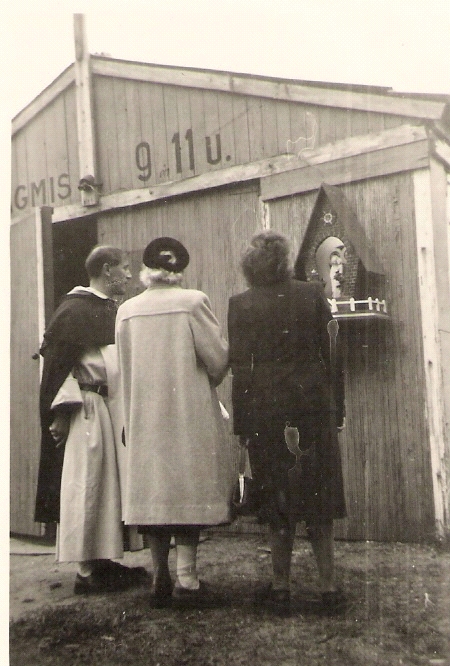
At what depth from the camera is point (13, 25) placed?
355 cm

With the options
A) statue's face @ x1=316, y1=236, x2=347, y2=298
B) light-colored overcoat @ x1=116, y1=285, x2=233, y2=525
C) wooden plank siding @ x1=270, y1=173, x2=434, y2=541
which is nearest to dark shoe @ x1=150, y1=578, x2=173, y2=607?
light-colored overcoat @ x1=116, y1=285, x2=233, y2=525

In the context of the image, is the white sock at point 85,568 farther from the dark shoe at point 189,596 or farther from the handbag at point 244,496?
the handbag at point 244,496

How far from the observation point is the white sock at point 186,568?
3.34 metres

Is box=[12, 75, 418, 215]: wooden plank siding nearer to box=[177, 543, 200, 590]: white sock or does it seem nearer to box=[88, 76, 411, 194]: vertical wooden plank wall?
box=[88, 76, 411, 194]: vertical wooden plank wall

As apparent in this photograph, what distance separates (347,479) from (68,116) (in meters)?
3.29

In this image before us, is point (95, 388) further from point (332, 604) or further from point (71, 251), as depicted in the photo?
point (71, 251)

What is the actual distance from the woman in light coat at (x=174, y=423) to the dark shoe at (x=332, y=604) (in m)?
0.57

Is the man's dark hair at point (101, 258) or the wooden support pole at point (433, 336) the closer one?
the man's dark hair at point (101, 258)

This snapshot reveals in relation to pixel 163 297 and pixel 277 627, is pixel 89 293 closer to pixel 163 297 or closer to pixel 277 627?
pixel 163 297

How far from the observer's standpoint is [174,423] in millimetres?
3381

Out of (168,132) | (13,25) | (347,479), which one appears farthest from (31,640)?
(168,132)

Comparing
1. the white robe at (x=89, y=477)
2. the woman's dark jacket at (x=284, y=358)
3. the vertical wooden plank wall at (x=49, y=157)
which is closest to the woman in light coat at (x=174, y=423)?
the woman's dark jacket at (x=284, y=358)

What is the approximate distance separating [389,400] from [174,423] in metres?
1.40

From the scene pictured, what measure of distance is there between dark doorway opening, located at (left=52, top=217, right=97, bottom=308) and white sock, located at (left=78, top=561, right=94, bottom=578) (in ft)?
8.62
